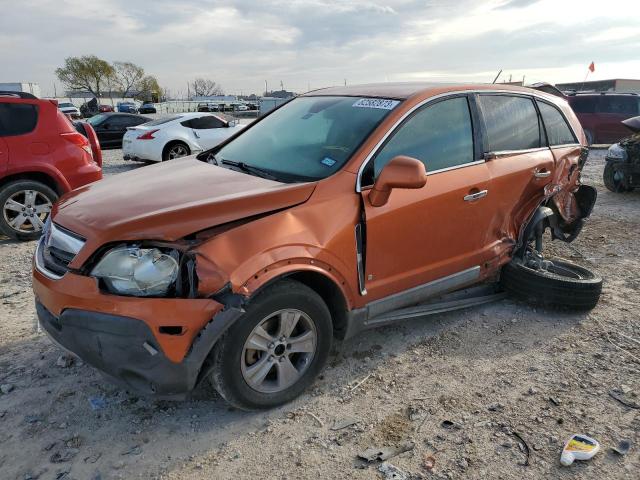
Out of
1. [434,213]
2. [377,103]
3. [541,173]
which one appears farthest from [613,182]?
[377,103]

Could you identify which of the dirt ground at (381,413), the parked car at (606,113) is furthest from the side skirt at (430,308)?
the parked car at (606,113)

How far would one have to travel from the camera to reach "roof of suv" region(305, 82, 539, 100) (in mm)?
3580

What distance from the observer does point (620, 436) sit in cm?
274

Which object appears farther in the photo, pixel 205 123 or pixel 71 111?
pixel 71 111

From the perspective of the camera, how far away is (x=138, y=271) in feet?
8.18

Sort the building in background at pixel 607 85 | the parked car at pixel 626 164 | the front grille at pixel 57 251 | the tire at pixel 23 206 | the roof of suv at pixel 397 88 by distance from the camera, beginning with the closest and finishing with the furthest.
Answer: the front grille at pixel 57 251, the roof of suv at pixel 397 88, the tire at pixel 23 206, the parked car at pixel 626 164, the building in background at pixel 607 85

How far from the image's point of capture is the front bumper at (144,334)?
2445 millimetres

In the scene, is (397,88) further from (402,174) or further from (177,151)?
(177,151)

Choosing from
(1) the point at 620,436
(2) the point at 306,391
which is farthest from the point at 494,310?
(2) the point at 306,391

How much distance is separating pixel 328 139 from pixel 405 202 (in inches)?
26.8

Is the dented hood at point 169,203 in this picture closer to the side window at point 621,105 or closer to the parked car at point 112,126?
the parked car at point 112,126

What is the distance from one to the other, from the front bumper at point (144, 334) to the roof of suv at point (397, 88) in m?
1.98

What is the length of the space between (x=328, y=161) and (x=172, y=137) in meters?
10.2

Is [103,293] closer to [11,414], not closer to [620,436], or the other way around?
[11,414]
